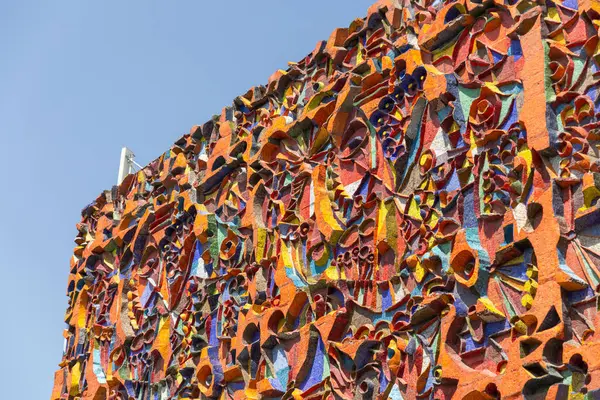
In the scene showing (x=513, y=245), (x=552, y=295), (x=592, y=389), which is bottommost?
(x=592, y=389)

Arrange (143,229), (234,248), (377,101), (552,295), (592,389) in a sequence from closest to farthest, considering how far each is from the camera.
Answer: (592,389) → (552,295) → (377,101) → (234,248) → (143,229)

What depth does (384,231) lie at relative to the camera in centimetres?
739

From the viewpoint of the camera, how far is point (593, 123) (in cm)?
636

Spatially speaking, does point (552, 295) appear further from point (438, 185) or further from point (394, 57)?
point (394, 57)

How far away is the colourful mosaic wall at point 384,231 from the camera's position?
20.7ft

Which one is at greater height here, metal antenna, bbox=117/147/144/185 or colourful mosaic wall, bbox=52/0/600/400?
metal antenna, bbox=117/147/144/185

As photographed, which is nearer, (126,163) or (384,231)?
(384,231)

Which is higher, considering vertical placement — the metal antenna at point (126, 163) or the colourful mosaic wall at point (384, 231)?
the metal antenna at point (126, 163)

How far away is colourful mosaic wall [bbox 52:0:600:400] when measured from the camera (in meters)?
6.31

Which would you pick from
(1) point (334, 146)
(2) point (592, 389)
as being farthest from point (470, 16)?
(2) point (592, 389)

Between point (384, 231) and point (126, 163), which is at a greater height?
point (126, 163)

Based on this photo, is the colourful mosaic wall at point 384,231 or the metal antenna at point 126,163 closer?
the colourful mosaic wall at point 384,231

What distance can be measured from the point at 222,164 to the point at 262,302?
5.00 ft

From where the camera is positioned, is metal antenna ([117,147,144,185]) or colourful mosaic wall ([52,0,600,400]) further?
metal antenna ([117,147,144,185])
